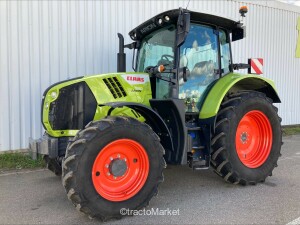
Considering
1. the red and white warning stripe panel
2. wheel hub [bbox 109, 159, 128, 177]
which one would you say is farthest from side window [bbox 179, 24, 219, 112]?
the red and white warning stripe panel

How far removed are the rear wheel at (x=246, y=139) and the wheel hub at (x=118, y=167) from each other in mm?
1366

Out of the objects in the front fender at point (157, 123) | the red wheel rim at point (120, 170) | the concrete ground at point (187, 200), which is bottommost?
the concrete ground at point (187, 200)

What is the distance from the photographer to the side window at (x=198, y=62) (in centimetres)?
439

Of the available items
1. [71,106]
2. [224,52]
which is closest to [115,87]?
[71,106]

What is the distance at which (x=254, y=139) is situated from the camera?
4949mm

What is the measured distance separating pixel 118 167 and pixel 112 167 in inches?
2.8

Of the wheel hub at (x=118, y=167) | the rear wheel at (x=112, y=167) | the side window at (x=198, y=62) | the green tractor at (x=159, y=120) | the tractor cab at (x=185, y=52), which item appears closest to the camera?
the rear wheel at (x=112, y=167)

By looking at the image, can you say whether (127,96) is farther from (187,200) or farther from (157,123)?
(187,200)

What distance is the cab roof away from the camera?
4.07 meters

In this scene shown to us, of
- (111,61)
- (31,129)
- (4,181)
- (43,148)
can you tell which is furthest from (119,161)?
(111,61)

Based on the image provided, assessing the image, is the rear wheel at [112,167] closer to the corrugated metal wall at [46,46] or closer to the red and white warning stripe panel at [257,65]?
the corrugated metal wall at [46,46]

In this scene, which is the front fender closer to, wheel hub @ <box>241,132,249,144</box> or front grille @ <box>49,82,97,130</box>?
front grille @ <box>49,82,97,130</box>

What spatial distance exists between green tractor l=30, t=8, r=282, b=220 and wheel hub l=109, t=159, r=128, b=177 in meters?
0.01

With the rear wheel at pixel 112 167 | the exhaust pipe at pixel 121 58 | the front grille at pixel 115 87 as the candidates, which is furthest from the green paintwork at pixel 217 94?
the exhaust pipe at pixel 121 58
